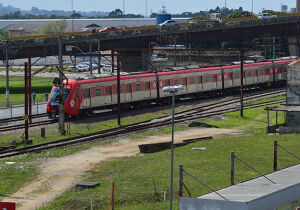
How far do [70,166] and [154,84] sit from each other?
88.4 ft

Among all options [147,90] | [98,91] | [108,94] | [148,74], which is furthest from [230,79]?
[98,91]

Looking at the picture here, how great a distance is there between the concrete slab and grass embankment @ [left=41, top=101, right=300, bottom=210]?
13.0 ft

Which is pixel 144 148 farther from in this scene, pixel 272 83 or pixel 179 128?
pixel 272 83

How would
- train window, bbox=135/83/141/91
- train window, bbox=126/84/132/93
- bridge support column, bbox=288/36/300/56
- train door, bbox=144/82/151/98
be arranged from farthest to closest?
bridge support column, bbox=288/36/300/56 → train door, bbox=144/82/151/98 → train window, bbox=135/83/141/91 → train window, bbox=126/84/132/93

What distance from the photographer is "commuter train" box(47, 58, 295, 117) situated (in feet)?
176

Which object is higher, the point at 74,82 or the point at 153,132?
the point at 74,82

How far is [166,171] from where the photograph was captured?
30.7 metres

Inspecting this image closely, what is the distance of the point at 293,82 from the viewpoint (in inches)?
2116

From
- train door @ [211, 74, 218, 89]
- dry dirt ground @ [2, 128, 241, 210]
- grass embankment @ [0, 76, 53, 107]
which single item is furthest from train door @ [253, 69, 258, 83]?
dry dirt ground @ [2, 128, 241, 210]

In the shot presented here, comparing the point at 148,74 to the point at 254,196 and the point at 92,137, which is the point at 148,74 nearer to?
the point at 92,137

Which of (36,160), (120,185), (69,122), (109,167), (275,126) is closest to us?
(120,185)

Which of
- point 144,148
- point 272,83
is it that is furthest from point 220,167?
point 272,83

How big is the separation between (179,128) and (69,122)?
9.81 metres

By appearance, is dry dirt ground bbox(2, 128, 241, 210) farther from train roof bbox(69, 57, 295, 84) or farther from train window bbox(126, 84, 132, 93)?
train window bbox(126, 84, 132, 93)
